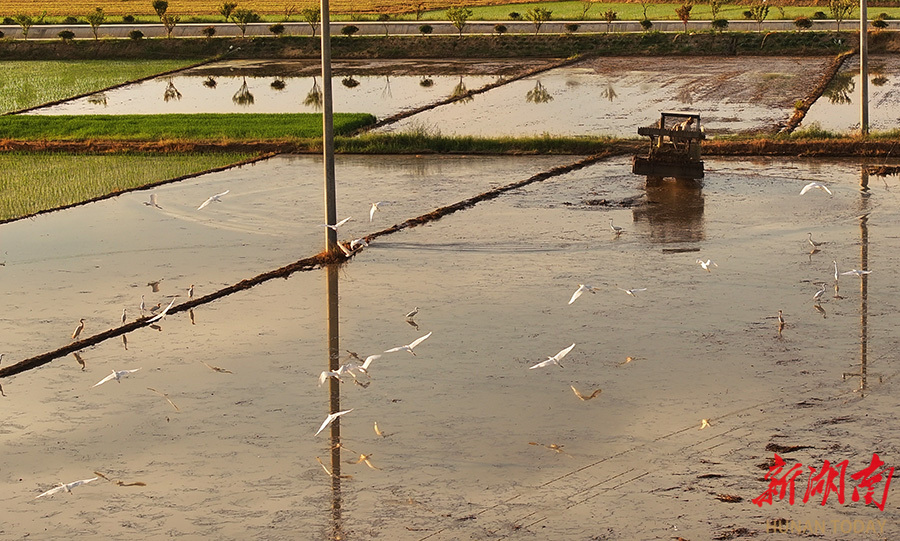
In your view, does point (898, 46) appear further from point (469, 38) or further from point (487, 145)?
point (487, 145)

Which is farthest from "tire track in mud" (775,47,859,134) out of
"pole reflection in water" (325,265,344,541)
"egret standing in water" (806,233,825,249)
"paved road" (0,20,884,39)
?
"pole reflection in water" (325,265,344,541)

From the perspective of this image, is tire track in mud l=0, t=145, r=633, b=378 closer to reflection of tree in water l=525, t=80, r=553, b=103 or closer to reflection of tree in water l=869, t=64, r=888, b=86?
reflection of tree in water l=525, t=80, r=553, b=103

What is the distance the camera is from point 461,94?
26250mm

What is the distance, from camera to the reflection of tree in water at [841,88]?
2384cm

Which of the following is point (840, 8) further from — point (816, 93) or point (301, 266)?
point (301, 266)

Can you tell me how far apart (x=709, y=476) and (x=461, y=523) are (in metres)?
1.46

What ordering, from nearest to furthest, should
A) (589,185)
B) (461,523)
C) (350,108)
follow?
1. (461,523)
2. (589,185)
3. (350,108)

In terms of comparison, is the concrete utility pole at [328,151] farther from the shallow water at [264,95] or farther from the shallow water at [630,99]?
the shallow water at [264,95]

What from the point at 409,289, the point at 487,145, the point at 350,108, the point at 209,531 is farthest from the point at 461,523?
the point at 350,108

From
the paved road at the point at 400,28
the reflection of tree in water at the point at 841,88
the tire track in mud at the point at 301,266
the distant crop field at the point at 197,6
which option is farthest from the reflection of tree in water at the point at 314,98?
the distant crop field at the point at 197,6

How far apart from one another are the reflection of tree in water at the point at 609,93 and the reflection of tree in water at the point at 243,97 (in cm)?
715

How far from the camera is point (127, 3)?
52062 mm

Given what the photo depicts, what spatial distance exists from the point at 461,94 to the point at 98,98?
7744 mm

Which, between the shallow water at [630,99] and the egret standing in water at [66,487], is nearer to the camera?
the egret standing in water at [66,487]
